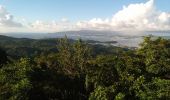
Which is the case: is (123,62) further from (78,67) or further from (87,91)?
(78,67)

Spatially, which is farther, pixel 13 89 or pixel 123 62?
pixel 123 62

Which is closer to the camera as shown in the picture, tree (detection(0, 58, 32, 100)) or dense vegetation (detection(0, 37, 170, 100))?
tree (detection(0, 58, 32, 100))

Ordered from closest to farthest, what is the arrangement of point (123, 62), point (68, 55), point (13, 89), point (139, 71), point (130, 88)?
point (13, 89) < point (130, 88) < point (139, 71) < point (123, 62) < point (68, 55)

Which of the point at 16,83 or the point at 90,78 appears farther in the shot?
the point at 90,78

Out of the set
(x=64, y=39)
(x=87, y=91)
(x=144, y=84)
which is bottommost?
(x=87, y=91)

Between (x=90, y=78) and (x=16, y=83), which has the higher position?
(x=16, y=83)

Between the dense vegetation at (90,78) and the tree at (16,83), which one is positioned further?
the dense vegetation at (90,78)

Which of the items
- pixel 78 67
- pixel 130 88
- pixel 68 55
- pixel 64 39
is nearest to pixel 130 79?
pixel 130 88

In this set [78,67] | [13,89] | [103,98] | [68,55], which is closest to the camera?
[13,89]
